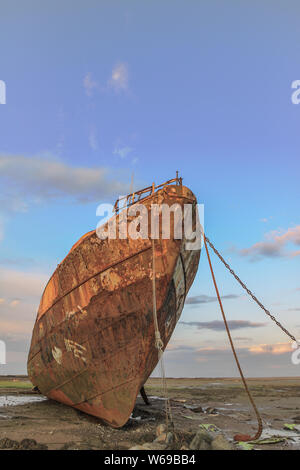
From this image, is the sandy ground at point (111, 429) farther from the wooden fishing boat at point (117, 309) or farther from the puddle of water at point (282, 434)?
the wooden fishing boat at point (117, 309)

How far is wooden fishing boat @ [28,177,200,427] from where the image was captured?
760 cm

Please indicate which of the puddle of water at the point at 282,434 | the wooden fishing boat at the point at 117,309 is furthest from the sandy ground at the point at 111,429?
the wooden fishing boat at the point at 117,309

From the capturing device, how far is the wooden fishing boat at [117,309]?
7.60m

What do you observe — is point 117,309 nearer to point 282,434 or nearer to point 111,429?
point 111,429

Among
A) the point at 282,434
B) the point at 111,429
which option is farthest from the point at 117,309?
the point at 282,434

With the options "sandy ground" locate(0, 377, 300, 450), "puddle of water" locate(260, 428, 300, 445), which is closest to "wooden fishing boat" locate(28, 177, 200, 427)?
"sandy ground" locate(0, 377, 300, 450)

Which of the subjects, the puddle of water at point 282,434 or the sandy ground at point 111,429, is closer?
the sandy ground at point 111,429

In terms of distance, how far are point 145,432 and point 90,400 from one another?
1695 mm

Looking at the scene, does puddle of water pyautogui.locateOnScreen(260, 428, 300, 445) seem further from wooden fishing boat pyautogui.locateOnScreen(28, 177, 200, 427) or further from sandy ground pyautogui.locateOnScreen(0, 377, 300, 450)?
wooden fishing boat pyautogui.locateOnScreen(28, 177, 200, 427)

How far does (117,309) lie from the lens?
780 cm

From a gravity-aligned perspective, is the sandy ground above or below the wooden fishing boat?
below

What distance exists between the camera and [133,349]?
7.62 metres

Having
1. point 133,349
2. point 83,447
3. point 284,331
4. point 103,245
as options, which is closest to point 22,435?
point 83,447

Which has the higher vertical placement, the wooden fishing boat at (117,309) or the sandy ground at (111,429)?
the wooden fishing boat at (117,309)
